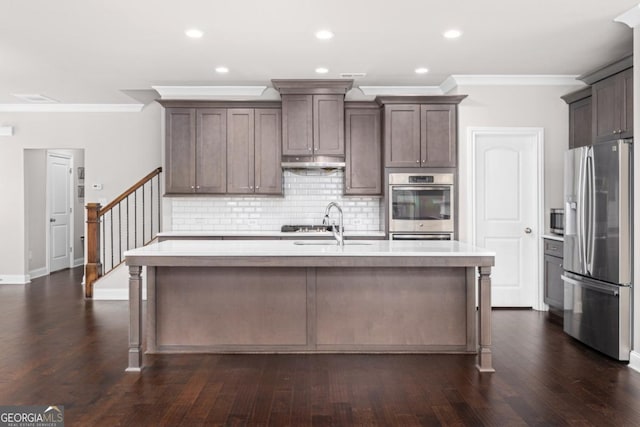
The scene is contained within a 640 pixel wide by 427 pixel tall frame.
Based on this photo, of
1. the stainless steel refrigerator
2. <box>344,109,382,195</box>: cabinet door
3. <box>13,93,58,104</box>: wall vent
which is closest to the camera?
the stainless steel refrigerator

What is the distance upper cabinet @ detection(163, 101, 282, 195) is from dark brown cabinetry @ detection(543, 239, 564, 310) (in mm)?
3281

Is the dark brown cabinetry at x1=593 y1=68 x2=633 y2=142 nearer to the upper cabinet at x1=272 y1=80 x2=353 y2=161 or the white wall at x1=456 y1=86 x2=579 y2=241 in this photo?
the white wall at x1=456 y1=86 x2=579 y2=241

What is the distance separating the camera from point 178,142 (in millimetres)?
6348

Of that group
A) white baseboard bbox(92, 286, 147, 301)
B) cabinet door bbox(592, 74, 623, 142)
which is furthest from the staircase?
cabinet door bbox(592, 74, 623, 142)

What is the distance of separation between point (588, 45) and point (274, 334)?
3968 millimetres

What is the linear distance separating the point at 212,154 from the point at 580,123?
4383 mm

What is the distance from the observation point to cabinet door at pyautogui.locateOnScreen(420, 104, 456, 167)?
6.06m

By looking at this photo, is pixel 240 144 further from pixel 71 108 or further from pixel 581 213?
pixel 581 213

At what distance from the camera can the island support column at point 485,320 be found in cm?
372

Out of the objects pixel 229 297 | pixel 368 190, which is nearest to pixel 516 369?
pixel 229 297

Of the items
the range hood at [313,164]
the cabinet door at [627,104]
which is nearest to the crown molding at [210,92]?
the range hood at [313,164]

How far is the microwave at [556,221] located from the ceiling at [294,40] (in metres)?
1.61

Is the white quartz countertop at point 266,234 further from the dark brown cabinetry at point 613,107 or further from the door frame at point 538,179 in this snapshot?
the dark brown cabinetry at point 613,107

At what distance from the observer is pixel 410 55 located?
202 inches
